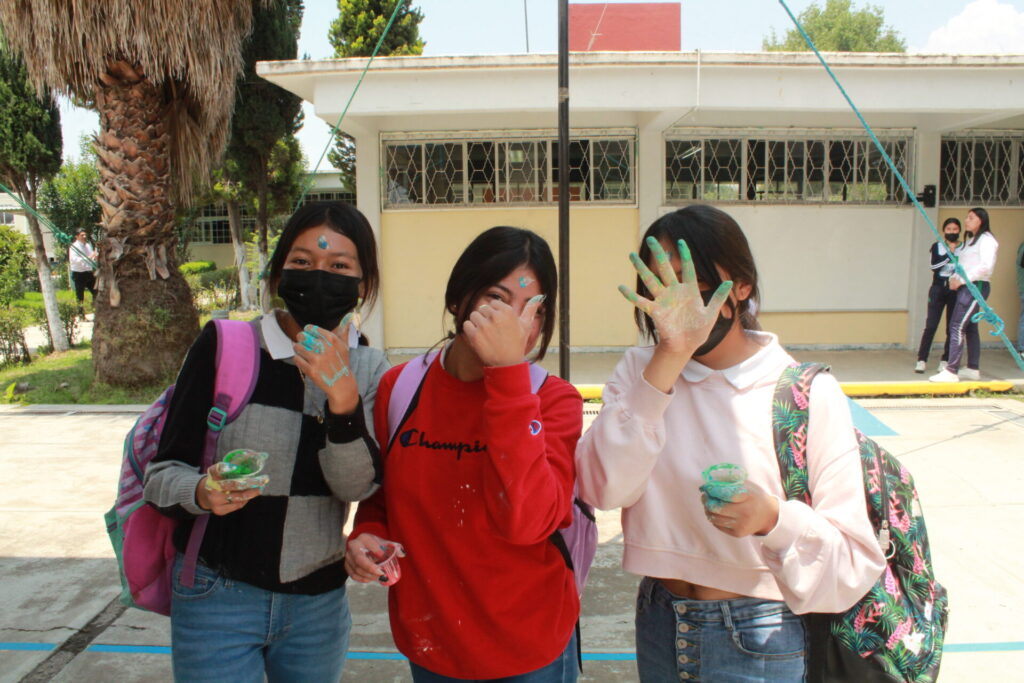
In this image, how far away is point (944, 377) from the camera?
7395mm

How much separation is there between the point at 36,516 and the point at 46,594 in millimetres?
1136

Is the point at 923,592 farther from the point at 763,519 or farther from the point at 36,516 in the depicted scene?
the point at 36,516

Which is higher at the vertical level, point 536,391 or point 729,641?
point 536,391

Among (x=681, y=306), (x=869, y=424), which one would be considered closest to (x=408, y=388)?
(x=681, y=306)

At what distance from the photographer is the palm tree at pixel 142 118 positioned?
21.8ft

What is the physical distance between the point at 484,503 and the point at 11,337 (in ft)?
33.9

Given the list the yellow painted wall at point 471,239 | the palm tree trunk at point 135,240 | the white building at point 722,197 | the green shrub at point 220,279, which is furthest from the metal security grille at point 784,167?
the green shrub at point 220,279

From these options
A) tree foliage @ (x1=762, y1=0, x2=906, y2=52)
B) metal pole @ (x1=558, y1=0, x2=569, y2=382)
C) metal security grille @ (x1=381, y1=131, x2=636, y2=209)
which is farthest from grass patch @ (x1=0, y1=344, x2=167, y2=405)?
tree foliage @ (x1=762, y1=0, x2=906, y2=52)

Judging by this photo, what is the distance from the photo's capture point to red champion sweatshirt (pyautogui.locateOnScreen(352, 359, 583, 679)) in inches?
51.6

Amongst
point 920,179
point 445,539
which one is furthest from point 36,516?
point 920,179

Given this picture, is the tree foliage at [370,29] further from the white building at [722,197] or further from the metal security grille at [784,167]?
the metal security grille at [784,167]

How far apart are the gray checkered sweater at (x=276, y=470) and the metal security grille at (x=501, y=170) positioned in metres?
7.43

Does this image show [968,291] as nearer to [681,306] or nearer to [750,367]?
[750,367]

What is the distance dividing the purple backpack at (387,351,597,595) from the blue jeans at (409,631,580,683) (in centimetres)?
14
